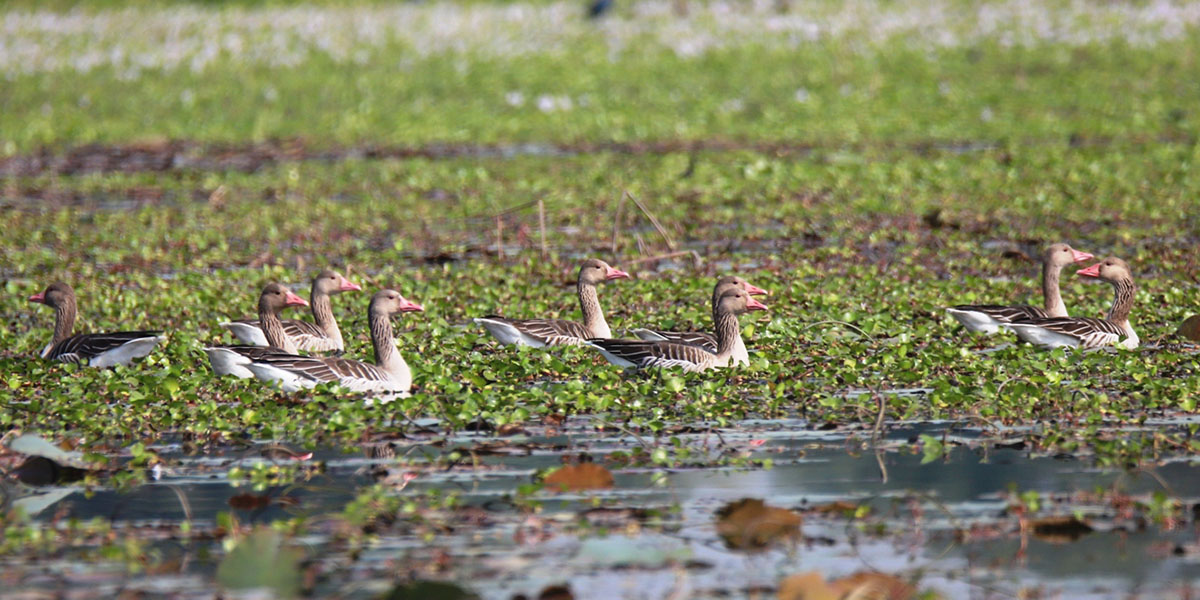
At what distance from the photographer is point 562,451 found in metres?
9.54

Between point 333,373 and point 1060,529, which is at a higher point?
point 333,373

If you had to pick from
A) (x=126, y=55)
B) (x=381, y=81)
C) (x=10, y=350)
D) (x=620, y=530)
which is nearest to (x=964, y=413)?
(x=620, y=530)

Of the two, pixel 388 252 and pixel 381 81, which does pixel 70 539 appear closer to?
pixel 388 252

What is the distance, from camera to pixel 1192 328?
12211 millimetres

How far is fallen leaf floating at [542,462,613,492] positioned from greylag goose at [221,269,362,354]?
4.72 metres

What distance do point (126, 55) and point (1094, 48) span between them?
22.8 m

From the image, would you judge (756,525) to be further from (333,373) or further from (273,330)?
(273,330)

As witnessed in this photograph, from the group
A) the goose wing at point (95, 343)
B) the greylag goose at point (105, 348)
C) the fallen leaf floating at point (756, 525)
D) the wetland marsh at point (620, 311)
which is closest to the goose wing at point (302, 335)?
the wetland marsh at point (620, 311)

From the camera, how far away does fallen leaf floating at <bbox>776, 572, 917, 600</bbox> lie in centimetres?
668

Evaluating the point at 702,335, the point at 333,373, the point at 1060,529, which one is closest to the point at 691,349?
the point at 702,335

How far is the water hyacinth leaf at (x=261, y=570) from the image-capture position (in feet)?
22.8

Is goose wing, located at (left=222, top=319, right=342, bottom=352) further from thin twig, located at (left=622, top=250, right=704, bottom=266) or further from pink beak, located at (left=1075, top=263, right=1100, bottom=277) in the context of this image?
pink beak, located at (left=1075, top=263, right=1100, bottom=277)

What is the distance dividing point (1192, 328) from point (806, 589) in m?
6.71

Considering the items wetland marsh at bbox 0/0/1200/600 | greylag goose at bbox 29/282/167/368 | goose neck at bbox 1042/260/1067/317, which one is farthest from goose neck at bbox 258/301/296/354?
goose neck at bbox 1042/260/1067/317
